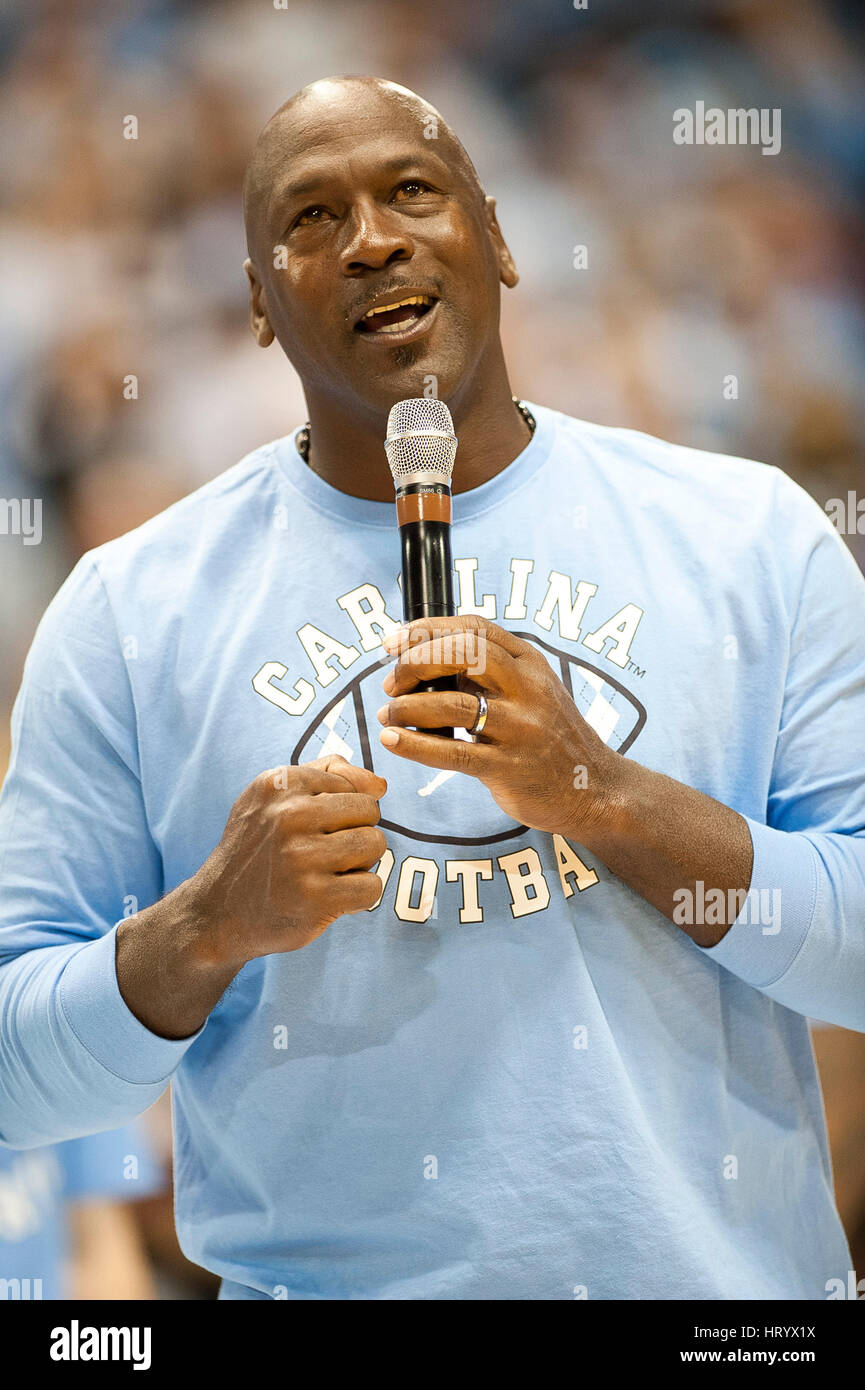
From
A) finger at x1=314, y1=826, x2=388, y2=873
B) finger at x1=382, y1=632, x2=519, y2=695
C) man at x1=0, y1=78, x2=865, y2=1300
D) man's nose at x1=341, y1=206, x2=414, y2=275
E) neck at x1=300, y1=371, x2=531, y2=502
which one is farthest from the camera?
neck at x1=300, y1=371, x2=531, y2=502

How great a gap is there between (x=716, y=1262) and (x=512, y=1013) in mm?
294

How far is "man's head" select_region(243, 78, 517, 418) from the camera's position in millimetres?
1361

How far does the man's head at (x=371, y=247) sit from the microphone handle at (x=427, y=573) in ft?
1.01

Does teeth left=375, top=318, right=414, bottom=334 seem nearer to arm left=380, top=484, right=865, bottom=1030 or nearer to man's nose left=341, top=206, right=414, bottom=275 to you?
man's nose left=341, top=206, right=414, bottom=275

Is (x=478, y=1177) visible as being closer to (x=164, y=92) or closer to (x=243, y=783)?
(x=243, y=783)

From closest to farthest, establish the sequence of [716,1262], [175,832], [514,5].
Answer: [716,1262], [175,832], [514,5]

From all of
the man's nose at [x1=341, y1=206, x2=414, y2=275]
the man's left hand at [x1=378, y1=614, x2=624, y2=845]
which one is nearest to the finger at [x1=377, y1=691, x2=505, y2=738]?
the man's left hand at [x1=378, y1=614, x2=624, y2=845]

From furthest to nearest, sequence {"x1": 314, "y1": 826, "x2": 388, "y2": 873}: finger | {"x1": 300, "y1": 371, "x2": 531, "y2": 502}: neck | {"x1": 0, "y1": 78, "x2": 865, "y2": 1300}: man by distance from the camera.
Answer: {"x1": 300, "y1": 371, "x2": 531, "y2": 502}: neck
{"x1": 0, "y1": 78, "x2": 865, "y2": 1300}: man
{"x1": 314, "y1": 826, "x2": 388, "y2": 873}: finger

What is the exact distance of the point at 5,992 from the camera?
1.35 metres

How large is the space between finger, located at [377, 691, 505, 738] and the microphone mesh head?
189mm

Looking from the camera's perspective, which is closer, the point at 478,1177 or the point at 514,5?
the point at 478,1177

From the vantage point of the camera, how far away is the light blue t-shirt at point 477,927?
1266 mm

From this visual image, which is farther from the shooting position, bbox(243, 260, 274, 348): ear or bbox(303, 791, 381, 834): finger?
bbox(243, 260, 274, 348): ear

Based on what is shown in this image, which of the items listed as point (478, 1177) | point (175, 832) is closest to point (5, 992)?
point (175, 832)
